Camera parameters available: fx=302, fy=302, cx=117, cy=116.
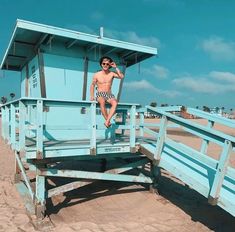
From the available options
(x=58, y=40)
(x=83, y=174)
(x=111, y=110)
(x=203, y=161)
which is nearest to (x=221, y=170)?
(x=203, y=161)

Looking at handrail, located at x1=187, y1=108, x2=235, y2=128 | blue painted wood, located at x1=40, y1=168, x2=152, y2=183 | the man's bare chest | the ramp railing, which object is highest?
the man's bare chest

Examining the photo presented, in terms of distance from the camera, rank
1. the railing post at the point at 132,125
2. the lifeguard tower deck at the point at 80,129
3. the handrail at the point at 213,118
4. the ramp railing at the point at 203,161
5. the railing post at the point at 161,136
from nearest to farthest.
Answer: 1. the ramp railing at the point at 203,161
2. the handrail at the point at 213,118
3. the lifeguard tower deck at the point at 80,129
4. the railing post at the point at 161,136
5. the railing post at the point at 132,125

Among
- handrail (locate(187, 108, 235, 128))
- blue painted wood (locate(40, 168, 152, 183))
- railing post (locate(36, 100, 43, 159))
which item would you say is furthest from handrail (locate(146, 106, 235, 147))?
railing post (locate(36, 100, 43, 159))

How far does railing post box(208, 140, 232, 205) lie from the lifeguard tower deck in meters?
0.01

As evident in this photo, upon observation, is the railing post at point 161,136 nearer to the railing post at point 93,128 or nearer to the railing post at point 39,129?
the railing post at point 93,128

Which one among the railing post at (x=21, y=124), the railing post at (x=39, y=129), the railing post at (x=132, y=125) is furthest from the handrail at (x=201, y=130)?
the railing post at (x=21, y=124)

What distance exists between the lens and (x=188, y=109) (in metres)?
5.59

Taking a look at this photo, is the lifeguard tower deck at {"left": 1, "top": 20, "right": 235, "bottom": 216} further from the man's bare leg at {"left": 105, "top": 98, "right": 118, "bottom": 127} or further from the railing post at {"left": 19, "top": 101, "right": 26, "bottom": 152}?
the man's bare leg at {"left": 105, "top": 98, "right": 118, "bottom": 127}

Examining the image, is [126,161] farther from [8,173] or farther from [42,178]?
[8,173]

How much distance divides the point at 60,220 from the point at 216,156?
10.8m

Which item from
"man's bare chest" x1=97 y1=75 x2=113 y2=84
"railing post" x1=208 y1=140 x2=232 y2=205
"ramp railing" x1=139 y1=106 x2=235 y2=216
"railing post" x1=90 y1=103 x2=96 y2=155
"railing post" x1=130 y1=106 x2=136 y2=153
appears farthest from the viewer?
"man's bare chest" x1=97 y1=75 x2=113 y2=84

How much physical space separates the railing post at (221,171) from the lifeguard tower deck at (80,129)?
1cm

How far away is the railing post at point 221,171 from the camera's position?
418 cm

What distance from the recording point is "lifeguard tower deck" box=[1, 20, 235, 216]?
5.16 meters
